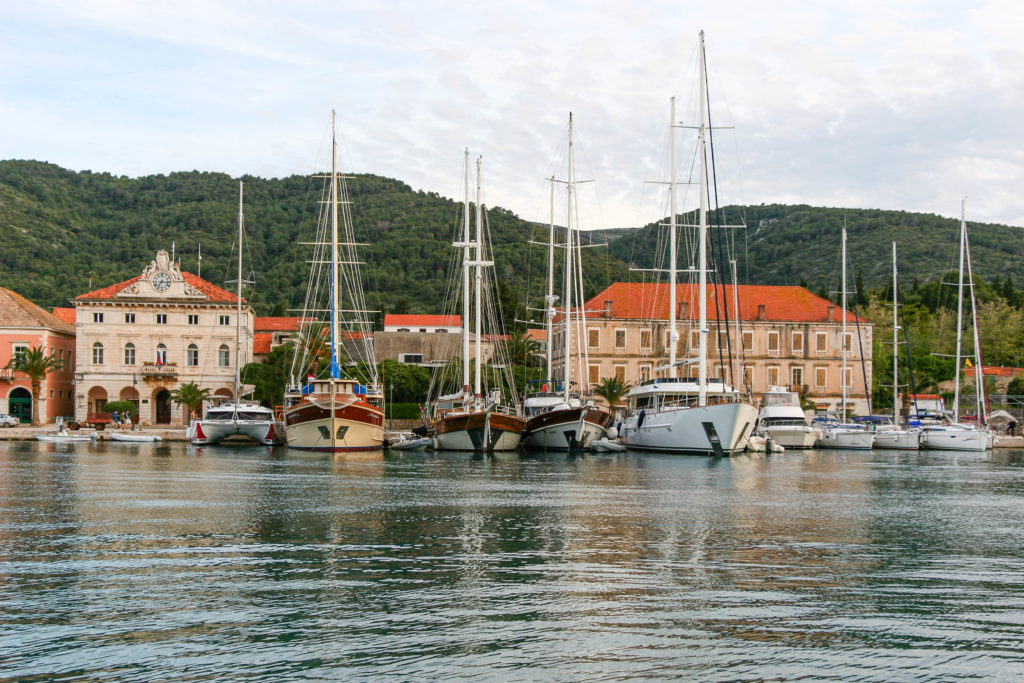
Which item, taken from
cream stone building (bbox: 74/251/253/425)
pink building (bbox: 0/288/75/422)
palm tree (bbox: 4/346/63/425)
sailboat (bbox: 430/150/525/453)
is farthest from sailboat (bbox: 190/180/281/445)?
pink building (bbox: 0/288/75/422)

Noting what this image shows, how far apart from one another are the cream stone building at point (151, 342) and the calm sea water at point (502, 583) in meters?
48.2

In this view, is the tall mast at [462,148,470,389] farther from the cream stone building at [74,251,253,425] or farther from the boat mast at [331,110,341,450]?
the cream stone building at [74,251,253,425]

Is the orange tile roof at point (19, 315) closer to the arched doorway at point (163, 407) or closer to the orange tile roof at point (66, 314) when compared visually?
the orange tile roof at point (66, 314)

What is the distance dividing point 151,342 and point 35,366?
31.8 ft

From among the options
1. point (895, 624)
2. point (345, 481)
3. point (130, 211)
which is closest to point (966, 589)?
point (895, 624)

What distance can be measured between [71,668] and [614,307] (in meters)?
73.5

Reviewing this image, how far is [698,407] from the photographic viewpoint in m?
48.5

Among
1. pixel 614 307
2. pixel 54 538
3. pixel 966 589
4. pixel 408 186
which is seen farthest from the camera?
pixel 408 186

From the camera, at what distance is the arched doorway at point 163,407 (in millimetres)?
80500

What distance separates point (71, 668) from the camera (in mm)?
11414

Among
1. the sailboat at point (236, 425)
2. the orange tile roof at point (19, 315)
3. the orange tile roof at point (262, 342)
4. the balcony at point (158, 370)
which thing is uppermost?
the orange tile roof at point (19, 315)

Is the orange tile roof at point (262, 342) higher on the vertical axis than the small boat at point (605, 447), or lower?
higher

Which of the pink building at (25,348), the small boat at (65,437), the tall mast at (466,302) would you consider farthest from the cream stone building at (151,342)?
the tall mast at (466,302)

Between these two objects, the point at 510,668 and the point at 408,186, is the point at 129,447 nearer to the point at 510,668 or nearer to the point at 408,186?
the point at 510,668
